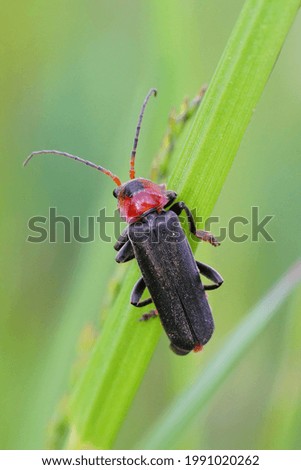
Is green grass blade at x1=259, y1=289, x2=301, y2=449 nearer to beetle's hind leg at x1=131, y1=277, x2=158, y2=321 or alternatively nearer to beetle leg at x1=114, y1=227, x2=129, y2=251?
beetle's hind leg at x1=131, y1=277, x2=158, y2=321

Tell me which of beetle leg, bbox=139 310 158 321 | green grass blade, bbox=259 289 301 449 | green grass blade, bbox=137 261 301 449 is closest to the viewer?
green grass blade, bbox=137 261 301 449

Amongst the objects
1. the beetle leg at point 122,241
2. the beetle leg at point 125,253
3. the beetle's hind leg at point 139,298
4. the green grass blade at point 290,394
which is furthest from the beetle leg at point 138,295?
the green grass blade at point 290,394

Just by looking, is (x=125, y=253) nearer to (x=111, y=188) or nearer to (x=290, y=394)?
(x=111, y=188)

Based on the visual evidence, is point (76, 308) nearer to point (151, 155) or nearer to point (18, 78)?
point (151, 155)

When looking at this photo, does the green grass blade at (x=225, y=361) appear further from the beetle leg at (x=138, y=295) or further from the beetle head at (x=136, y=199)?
the beetle head at (x=136, y=199)

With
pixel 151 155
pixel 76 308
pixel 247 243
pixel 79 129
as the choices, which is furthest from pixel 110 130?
pixel 76 308

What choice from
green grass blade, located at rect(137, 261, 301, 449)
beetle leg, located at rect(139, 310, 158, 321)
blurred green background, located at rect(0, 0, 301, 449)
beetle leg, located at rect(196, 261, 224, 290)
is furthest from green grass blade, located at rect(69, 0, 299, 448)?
beetle leg, located at rect(196, 261, 224, 290)
